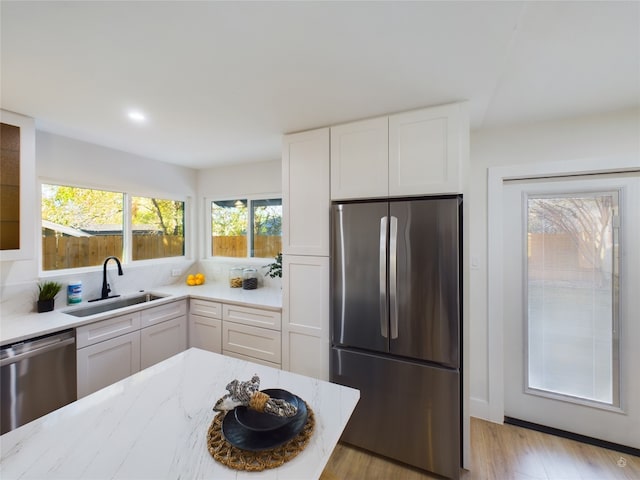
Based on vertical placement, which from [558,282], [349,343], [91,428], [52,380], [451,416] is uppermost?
[558,282]

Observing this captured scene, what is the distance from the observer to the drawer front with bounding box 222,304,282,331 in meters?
2.33

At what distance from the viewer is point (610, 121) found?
6.22ft

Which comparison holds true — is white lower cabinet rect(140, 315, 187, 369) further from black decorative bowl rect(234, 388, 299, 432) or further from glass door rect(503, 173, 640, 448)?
glass door rect(503, 173, 640, 448)

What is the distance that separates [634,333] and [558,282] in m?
0.51

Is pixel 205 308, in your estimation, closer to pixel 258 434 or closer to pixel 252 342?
pixel 252 342

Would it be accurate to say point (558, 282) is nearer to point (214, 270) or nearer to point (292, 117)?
point (292, 117)

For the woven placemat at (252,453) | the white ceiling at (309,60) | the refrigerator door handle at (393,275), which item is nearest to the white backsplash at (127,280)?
the white ceiling at (309,60)

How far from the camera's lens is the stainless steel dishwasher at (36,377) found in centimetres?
162

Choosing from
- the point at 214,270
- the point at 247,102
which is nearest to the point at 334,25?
the point at 247,102

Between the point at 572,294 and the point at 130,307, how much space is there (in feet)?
11.5

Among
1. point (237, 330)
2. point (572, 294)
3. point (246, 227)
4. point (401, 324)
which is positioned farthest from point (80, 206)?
point (572, 294)

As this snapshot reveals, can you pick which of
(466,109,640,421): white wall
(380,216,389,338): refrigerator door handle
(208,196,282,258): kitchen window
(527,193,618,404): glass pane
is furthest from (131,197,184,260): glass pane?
(527,193,618,404): glass pane

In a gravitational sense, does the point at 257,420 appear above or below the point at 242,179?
below

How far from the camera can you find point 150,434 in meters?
0.88
